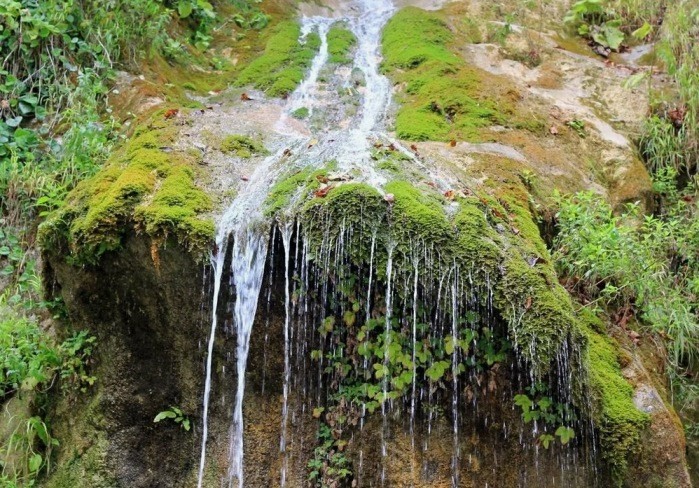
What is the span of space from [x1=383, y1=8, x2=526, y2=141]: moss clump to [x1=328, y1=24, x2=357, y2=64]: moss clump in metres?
0.53

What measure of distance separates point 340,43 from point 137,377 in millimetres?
6422

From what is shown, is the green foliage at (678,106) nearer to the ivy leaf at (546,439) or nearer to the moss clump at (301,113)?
the moss clump at (301,113)

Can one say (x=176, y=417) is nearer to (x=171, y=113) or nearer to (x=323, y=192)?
(x=323, y=192)

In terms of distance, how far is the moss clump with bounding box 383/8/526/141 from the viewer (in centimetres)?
737

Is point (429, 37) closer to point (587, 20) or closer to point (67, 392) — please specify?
point (587, 20)

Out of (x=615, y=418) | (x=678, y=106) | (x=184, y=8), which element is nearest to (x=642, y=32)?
(x=678, y=106)

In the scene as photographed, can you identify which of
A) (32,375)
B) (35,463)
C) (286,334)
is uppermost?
(286,334)

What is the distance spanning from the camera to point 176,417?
5.20m

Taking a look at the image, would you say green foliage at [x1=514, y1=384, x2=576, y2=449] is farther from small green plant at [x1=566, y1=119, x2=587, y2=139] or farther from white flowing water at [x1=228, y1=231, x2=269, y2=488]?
small green plant at [x1=566, y1=119, x2=587, y2=139]

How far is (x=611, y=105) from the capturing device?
856 centimetres

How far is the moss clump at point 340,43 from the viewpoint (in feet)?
32.0

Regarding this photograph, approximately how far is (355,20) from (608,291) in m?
7.18

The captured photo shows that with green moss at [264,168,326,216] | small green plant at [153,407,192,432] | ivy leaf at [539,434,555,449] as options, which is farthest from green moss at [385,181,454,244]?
small green plant at [153,407,192,432]

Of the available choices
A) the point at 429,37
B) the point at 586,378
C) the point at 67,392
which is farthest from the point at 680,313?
the point at 429,37
